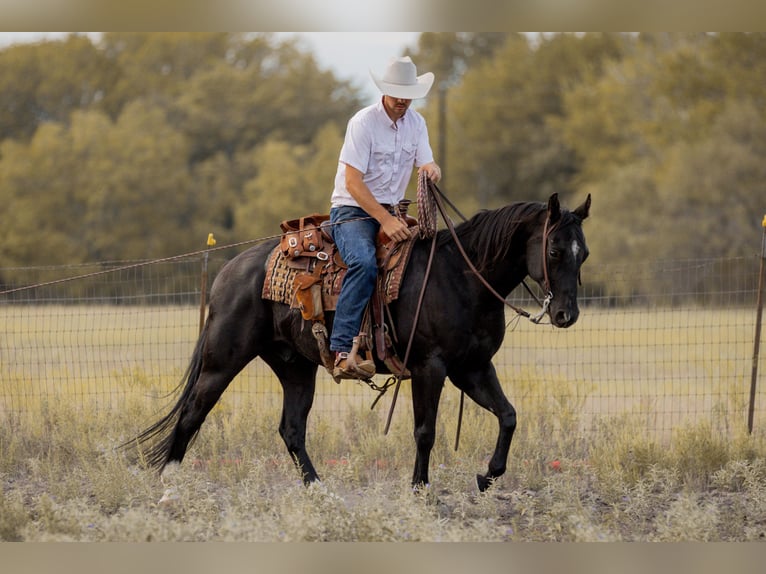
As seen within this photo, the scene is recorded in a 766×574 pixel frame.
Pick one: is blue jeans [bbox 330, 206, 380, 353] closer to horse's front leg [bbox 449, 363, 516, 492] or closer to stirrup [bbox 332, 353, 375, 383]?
stirrup [bbox 332, 353, 375, 383]

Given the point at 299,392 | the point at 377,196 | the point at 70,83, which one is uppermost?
the point at 70,83

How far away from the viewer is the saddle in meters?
6.91

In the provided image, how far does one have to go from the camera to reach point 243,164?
37906mm

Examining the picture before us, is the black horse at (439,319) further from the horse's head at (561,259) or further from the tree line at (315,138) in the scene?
the tree line at (315,138)

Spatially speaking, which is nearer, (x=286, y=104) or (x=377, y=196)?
(x=377, y=196)

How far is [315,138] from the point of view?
38.0 m

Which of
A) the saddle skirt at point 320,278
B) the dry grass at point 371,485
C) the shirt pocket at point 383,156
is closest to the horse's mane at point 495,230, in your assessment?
the saddle skirt at point 320,278

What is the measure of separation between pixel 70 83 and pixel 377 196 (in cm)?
3438

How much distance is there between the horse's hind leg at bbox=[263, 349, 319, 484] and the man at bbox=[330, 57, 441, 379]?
86 cm

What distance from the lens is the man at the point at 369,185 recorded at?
22.4 ft

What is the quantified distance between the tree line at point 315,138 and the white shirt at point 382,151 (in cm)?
2169

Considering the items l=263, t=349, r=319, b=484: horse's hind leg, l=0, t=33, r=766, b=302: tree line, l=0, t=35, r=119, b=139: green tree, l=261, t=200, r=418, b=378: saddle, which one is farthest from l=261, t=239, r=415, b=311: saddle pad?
l=0, t=35, r=119, b=139: green tree

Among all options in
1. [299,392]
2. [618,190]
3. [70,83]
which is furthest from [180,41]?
[299,392]

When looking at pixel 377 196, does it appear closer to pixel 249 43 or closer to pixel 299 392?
pixel 299 392
